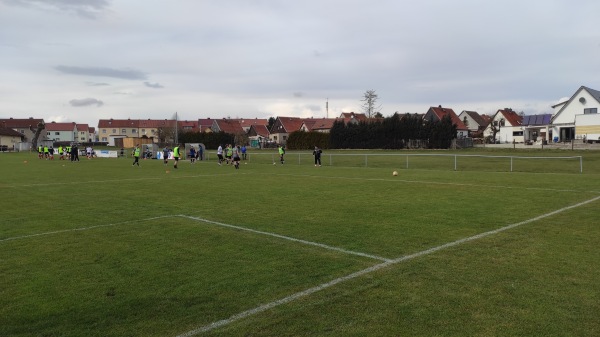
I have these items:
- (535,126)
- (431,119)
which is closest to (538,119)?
(535,126)

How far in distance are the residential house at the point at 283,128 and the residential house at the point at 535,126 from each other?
51.9 meters

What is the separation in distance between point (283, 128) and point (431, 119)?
50.1 metres

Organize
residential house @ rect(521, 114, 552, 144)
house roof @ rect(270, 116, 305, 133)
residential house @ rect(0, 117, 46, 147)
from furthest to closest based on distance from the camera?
residential house @ rect(0, 117, 46, 147), house roof @ rect(270, 116, 305, 133), residential house @ rect(521, 114, 552, 144)

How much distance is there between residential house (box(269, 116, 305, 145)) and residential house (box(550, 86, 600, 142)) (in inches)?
2311

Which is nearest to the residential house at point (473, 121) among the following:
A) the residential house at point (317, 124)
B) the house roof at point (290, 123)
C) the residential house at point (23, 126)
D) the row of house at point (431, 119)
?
the row of house at point (431, 119)

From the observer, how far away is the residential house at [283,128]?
353 ft

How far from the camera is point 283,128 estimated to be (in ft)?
355

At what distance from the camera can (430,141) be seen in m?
60.9

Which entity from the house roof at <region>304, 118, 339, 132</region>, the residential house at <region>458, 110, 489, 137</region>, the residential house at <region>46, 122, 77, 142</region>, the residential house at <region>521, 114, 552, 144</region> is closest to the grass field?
the residential house at <region>521, 114, 552, 144</region>

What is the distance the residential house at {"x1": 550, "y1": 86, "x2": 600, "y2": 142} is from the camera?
186ft

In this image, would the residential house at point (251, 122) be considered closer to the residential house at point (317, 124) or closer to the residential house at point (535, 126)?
the residential house at point (317, 124)

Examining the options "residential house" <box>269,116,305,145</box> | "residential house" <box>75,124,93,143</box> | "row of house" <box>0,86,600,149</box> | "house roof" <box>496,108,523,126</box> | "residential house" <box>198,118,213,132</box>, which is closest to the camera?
"row of house" <box>0,86,600,149</box>

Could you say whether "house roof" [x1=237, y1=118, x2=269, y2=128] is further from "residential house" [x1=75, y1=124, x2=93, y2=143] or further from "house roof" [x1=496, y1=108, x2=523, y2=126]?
"house roof" [x1=496, y1=108, x2=523, y2=126]

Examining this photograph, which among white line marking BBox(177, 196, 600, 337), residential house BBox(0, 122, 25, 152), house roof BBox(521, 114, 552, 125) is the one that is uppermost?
house roof BBox(521, 114, 552, 125)
